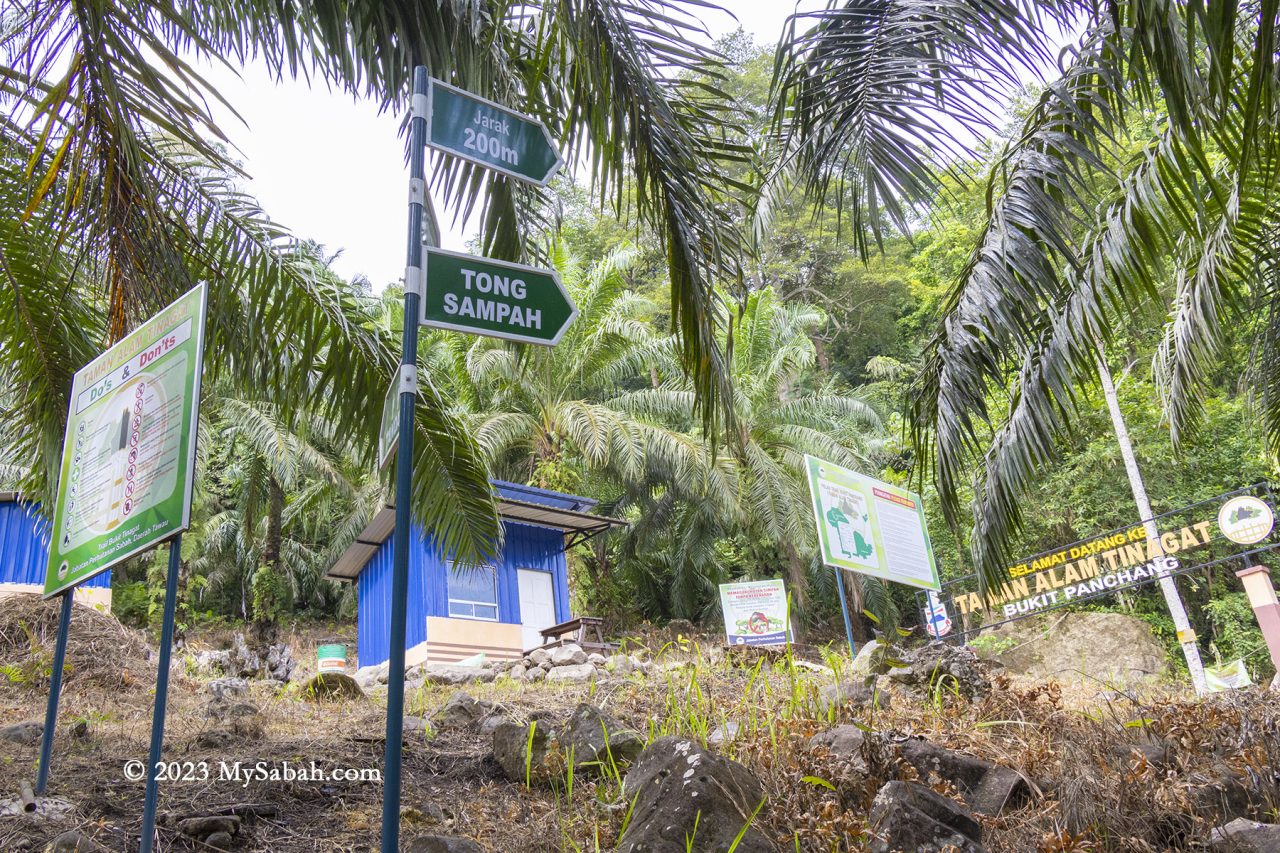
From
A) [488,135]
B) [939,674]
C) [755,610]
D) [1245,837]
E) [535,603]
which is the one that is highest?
[535,603]

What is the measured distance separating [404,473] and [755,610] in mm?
12837

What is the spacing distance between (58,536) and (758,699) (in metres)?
3.81

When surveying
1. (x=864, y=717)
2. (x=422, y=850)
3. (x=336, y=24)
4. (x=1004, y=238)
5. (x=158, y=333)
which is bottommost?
(x=422, y=850)

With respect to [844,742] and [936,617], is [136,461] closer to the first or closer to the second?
[844,742]

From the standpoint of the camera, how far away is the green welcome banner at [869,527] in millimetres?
11570

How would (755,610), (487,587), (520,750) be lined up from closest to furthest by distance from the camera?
(520,750) → (755,610) → (487,587)

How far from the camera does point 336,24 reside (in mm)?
5348

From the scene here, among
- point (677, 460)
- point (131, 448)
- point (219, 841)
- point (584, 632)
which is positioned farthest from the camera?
point (677, 460)

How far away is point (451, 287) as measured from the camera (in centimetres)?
290

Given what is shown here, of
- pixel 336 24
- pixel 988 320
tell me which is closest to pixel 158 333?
pixel 336 24

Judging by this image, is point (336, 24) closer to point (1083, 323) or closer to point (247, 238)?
point (247, 238)

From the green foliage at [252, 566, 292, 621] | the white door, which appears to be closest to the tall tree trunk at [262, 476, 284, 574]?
the green foliage at [252, 566, 292, 621]

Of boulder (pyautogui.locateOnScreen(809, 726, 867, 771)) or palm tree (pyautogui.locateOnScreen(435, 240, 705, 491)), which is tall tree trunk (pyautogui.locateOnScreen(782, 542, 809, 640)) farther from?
boulder (pyautogui.locateOnScreen(809, 726, 867, 771))

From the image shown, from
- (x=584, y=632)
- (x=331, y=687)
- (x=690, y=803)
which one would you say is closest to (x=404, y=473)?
(x=690, y=803)
